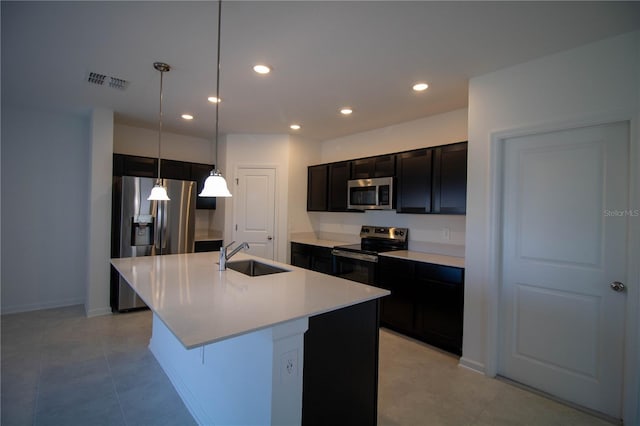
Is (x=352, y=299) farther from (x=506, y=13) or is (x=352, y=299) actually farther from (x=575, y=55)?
(x=575, y=55)

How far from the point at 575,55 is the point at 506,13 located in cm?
82

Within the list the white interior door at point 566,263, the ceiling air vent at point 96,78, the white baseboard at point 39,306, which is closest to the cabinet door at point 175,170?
the ceiling air vent at point 96,78

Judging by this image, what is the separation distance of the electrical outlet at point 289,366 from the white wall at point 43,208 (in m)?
4.10

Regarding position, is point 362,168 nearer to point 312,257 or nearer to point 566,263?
point 312,257

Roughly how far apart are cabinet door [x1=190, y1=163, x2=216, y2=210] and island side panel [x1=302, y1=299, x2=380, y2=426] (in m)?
3.83

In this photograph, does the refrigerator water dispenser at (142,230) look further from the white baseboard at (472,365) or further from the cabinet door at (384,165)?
the white baseboard at (472,365)

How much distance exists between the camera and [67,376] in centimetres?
256

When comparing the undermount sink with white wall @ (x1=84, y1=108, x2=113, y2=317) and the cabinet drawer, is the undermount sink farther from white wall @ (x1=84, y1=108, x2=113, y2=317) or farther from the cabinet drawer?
white wall @ (x1=84, y1=108, x2=113, y2=317)

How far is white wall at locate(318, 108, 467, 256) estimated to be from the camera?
12.0 ft

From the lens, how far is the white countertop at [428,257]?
3.09 meters

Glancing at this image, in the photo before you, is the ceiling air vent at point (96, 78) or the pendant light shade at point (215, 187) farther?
the ceiling air vent at point (96, 78)

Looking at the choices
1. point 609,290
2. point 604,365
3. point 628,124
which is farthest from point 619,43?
point 604,365

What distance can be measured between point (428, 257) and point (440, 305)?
0.54 meters

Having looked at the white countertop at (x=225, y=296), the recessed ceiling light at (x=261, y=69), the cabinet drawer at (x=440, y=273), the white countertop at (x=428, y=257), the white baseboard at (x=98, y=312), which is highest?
the recessed ceiling light at (x=261, y=69)
